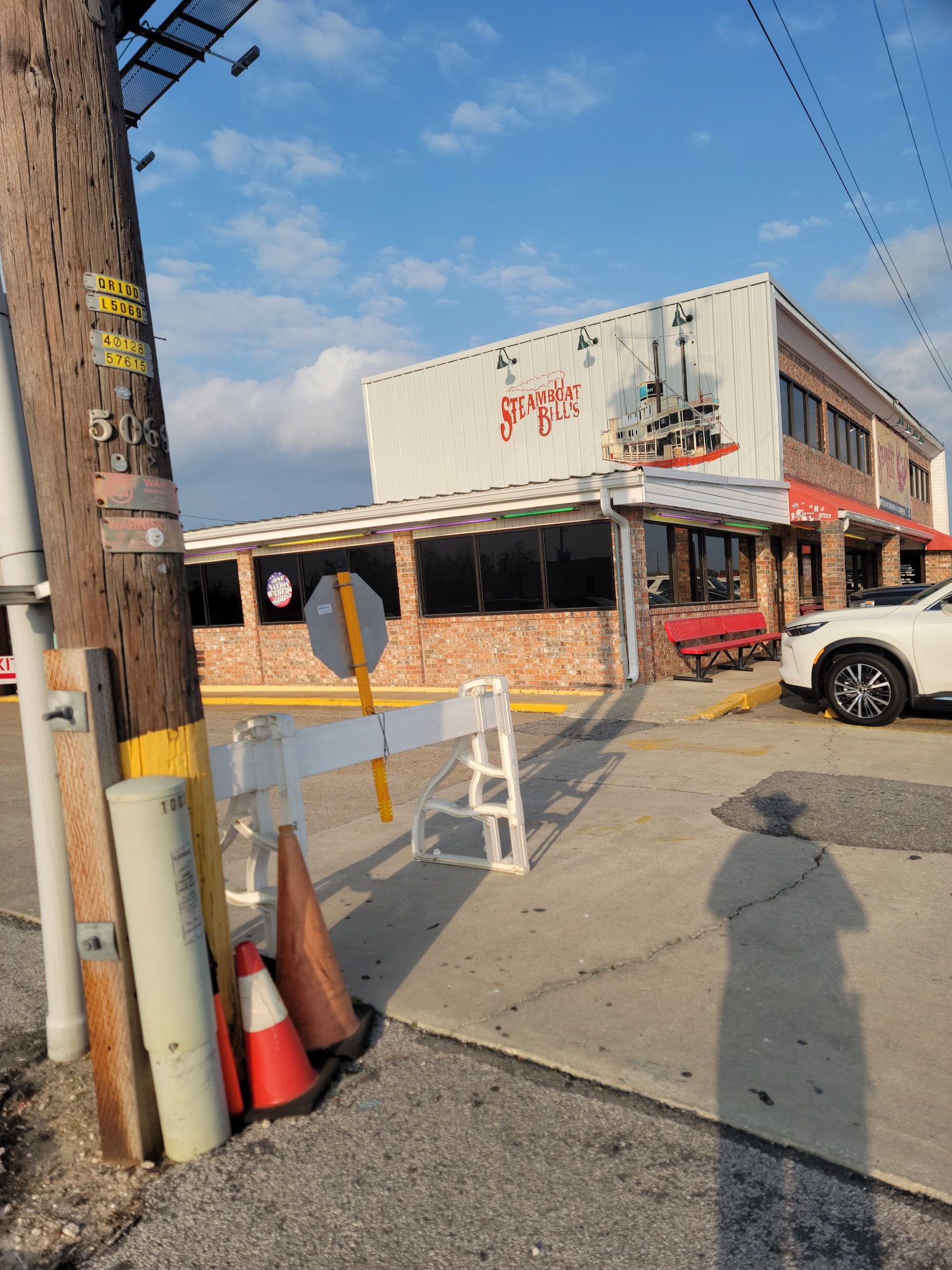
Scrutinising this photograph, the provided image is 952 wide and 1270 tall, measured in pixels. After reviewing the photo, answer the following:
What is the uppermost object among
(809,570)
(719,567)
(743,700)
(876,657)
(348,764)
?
(719,567)

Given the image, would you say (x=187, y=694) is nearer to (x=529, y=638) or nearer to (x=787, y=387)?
(x=529, y=638)

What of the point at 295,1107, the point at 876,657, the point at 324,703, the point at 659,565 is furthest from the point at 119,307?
the point at 659,565

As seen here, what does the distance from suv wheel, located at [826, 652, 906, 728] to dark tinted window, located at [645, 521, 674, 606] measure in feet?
14.5

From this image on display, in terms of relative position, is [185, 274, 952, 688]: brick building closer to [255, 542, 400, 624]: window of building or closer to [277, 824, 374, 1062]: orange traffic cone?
[255, 542, 400, 624]: window of building

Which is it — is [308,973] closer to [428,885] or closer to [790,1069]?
[790,1069]

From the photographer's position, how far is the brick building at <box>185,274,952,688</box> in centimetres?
1357

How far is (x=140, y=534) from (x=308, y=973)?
5.60ft

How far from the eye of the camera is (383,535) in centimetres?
1546

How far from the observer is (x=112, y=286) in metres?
2.84

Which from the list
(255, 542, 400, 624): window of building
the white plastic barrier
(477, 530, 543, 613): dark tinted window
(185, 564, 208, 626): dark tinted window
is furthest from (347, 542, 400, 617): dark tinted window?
the white plastic barrier

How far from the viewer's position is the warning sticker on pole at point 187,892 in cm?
264

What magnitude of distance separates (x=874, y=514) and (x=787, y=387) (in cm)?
469

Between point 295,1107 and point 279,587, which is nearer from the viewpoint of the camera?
point 295,1107

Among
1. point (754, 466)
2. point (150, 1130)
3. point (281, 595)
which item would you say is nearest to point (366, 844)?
point (150, 1130)
